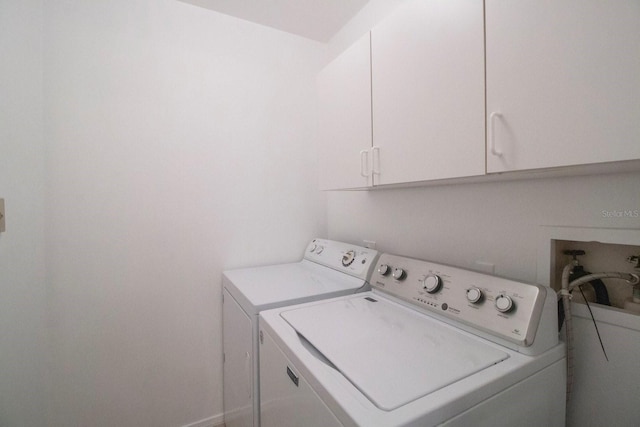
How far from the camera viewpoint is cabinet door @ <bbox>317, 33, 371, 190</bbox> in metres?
1.28

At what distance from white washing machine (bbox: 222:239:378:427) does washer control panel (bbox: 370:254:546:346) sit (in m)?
0.24

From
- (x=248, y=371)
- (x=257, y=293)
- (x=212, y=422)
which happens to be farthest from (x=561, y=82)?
(x=212, y=422)

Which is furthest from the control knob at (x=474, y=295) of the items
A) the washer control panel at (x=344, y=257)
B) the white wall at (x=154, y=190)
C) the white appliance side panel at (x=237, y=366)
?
the white wall at (x=154, y=190)

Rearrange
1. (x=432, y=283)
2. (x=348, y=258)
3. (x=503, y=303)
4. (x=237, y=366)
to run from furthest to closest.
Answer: (x=348, y=258) < (x=237, y=366) < (x=432, y=283) < (x=503, y=303)

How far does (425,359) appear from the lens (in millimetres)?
777

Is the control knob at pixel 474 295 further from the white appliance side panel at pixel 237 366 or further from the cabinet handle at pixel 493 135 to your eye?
the white appliance side panel at pixel 237 366

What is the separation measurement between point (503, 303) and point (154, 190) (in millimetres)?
1797

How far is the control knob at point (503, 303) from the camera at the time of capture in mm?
851

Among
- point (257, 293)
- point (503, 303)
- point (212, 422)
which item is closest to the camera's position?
point (503, 303)

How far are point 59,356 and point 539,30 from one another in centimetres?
239

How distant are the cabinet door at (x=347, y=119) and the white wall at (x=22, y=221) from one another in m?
1.42

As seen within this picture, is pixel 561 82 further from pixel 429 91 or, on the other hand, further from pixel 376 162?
pixel 376 162

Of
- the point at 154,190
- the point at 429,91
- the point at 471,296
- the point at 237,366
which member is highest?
the point at 429,91

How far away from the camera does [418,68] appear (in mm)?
999
